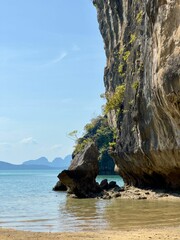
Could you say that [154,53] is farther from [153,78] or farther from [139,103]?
[139,103]

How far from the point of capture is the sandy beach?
1395 cm

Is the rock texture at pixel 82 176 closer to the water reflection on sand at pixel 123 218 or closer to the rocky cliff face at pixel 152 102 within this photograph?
the rocky cliff face at pixel 152 102

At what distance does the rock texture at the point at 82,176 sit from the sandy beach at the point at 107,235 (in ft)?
63.4

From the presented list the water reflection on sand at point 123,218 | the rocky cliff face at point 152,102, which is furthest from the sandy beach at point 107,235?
the rocky cliff face at point 152,102

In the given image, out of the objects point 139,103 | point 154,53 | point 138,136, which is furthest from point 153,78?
point 138,136

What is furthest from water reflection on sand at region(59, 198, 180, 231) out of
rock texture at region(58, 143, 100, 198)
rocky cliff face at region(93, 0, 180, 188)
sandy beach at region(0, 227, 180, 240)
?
rock texture at region(58, 143, 100, 198)

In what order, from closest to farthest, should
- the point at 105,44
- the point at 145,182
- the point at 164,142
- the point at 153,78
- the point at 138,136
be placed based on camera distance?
the point at 153,78 → the point at 164,142 → the point at 138,136 → the point at 145,182 → the point at 105,44

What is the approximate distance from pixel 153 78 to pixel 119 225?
10826 mm

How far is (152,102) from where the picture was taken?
27.4 meters

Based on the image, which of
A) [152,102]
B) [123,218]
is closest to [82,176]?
[152,102]

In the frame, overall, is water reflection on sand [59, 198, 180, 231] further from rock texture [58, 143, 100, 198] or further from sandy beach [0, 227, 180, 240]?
rock texture [58, 143, 100, 198]

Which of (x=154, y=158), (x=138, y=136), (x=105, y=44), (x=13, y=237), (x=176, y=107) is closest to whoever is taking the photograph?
(x=13, y=237)

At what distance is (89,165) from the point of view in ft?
118

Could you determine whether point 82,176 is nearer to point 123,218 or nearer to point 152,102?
point 152,102
